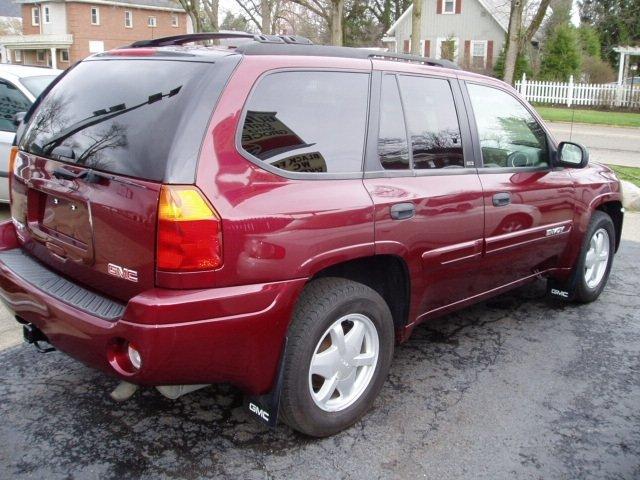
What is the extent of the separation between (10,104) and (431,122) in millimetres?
5371

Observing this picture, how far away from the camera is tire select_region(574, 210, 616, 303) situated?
4.86 m

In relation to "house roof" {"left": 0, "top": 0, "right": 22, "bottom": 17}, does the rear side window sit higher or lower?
lower

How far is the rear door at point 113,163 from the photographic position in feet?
8.43

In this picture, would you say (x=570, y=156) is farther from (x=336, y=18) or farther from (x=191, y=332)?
(x=336, y=18)

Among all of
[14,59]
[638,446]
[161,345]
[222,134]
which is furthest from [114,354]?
[14,59]

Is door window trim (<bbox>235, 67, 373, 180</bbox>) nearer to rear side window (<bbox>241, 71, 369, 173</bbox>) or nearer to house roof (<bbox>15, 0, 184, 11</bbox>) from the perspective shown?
rear side window (<bbox>241, 71, 369, 173</bbox>)

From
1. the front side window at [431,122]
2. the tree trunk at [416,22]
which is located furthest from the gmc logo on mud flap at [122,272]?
A: the tree trunk at [416,22]

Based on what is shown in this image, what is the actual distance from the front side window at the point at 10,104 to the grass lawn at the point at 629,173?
9033 mm

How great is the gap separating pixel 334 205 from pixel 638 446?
1.90 meters

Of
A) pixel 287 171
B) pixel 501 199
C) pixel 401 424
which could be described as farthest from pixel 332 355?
pixel 501 199

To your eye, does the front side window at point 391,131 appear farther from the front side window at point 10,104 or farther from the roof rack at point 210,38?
the front side window at point 10,104

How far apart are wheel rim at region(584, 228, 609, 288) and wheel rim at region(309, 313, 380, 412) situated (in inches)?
97.0

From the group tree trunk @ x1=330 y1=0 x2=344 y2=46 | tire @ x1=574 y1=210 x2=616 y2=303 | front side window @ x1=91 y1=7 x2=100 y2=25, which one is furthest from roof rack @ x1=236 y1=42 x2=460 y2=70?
front side window @ x1=91 y1=7 x2=100 y2=25

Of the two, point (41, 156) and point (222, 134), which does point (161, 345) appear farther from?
point (41, 156)
